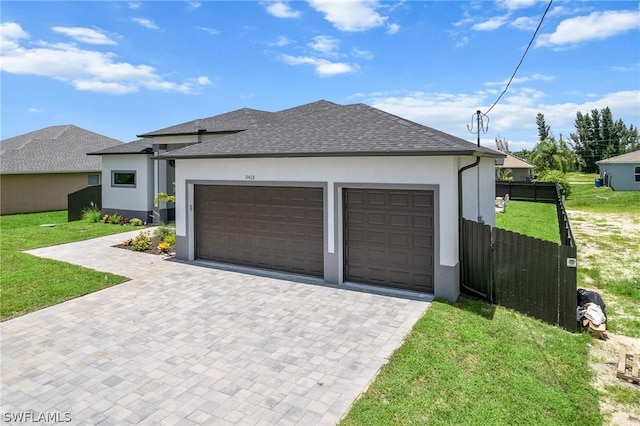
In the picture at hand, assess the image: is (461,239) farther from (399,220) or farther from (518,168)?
(518,168)

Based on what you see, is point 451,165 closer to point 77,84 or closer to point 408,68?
point 408,68

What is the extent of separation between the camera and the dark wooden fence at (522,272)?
6.68m

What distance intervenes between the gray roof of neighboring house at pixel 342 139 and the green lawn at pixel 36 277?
398 centimetres

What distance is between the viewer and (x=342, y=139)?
9172 mm

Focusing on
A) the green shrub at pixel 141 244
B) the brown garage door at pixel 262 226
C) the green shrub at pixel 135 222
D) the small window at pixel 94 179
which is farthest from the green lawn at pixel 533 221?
the small window at pixel 94 179

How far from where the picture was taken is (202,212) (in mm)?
11195

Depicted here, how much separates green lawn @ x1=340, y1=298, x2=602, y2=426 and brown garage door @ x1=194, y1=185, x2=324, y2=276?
3697mm

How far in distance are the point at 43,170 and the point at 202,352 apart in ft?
75.6

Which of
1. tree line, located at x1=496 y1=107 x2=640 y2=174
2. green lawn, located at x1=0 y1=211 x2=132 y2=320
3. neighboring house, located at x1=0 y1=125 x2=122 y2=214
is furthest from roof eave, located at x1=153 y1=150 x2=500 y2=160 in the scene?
tree line, located at x1=496 y1=107 x2=640 y2=174

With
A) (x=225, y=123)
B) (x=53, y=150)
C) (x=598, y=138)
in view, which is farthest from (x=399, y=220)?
(x=598, y=138)

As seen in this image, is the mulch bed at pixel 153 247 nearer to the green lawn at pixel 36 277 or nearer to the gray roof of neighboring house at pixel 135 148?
the green lawn at pixel 36 277

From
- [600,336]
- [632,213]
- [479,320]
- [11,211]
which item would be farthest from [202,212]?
[632,213]

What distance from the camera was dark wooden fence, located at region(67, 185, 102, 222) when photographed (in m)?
19.6

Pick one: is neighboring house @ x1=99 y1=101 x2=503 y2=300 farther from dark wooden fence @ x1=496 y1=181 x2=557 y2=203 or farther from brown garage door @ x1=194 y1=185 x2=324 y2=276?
dark wooden fence @ x1=496 y1=181 x2=557 y2=203
